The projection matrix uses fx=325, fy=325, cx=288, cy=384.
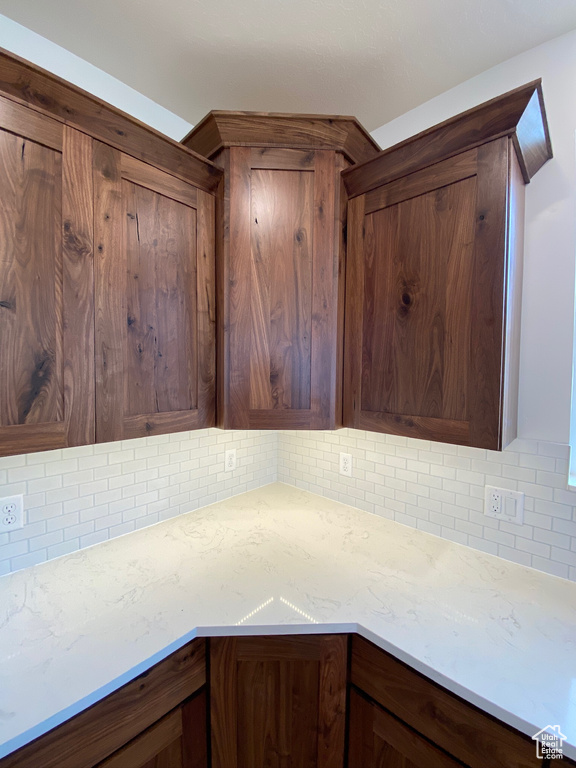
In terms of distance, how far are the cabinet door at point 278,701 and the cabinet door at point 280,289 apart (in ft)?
2.11

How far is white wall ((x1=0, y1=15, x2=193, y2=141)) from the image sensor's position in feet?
3.37

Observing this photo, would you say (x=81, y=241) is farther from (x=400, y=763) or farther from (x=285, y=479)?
(x=400, y=763)

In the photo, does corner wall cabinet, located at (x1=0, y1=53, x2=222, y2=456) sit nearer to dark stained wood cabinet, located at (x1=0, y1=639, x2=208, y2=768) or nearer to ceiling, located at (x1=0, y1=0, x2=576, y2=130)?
ceiling, located at (x1=0, y1=0, x2=576, y2=130)

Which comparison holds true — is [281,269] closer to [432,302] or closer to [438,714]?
→ [432,302]

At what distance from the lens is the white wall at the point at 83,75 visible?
3.37 feet

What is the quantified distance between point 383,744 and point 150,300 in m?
1.37

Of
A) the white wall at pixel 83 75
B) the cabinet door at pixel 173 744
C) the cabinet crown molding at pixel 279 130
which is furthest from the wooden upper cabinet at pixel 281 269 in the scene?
the cabinet door at pixel 173 744

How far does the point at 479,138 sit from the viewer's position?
90 centimetres

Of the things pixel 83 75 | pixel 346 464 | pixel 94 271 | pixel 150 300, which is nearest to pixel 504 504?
pixel 346 464

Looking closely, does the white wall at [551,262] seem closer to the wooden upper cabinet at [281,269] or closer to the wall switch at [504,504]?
the wall switch at [504,504]

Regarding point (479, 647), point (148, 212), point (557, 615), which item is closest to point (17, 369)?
point (148, 212)

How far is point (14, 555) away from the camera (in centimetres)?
102

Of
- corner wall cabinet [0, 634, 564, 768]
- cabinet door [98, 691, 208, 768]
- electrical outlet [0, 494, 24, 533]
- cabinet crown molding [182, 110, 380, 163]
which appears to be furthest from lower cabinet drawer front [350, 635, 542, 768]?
cabinet crown molding [182, 110, 380, 163]

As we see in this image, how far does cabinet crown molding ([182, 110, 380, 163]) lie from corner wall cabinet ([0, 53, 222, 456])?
125mm
